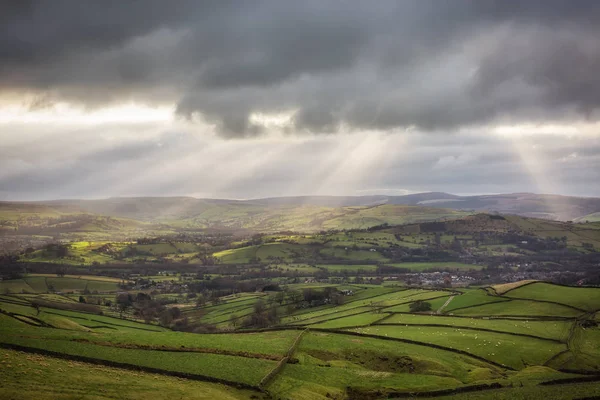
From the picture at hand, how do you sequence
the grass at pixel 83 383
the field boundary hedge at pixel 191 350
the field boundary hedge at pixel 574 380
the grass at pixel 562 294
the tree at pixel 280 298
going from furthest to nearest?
the tree at pixel 280 298, the grass at pixel 562 294, the field boundary hedge at pixel 191 350, the field boundary hedge at pixel 574 380, the grass at pixel 83 383

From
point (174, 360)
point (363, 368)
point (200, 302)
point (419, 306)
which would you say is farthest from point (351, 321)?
point (200, 302)

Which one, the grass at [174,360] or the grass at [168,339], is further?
the grass at [168,339]

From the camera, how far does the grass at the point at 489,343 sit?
2964 inches

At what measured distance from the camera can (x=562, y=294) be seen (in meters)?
115

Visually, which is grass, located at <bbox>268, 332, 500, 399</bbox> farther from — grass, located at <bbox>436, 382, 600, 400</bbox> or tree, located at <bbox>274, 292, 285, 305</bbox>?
tree, located at <bbox>274, 292, 285, 305</bbox>

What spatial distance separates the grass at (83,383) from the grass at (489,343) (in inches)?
1688

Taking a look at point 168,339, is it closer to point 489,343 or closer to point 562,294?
point 489,343

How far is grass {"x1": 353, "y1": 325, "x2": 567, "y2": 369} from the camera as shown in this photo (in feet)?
247

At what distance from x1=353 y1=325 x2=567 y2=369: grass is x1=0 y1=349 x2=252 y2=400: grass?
141 feet

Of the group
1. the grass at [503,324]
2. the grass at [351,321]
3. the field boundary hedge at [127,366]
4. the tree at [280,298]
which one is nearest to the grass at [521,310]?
the grass at [503,324]

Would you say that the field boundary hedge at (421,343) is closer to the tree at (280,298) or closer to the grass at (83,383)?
the grass at (83,383)

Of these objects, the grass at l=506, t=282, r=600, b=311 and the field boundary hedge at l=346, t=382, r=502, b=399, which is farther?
the grass at l=506, t=282, r=600, b=311

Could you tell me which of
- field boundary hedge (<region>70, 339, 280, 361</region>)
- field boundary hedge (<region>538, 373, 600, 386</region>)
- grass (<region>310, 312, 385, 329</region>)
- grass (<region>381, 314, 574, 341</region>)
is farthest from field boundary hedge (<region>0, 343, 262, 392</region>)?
grass (<region>381, 314, 574, 341</region>)

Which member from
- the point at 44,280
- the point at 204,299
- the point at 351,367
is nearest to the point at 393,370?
the point at 351,367
